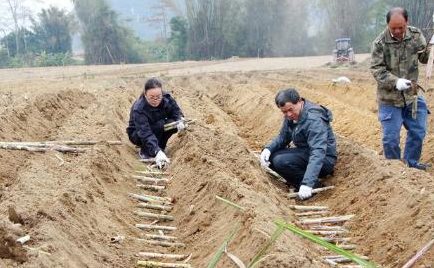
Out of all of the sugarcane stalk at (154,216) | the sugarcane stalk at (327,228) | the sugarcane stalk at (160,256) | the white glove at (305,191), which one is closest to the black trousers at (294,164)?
the white glove at (305,191)

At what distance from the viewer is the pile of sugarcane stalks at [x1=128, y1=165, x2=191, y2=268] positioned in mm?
4492

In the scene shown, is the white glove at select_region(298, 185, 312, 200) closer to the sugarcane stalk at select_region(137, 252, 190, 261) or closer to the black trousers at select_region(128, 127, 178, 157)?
the sugarcane stalk at select_region(137, 252, 190, 261)

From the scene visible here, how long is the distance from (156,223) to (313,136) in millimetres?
1943

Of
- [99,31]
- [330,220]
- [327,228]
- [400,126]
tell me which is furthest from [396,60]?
[99,31]

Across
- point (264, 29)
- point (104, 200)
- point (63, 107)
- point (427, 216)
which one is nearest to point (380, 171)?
point (427, 216)

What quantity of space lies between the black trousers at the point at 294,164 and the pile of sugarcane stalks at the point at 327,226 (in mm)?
759

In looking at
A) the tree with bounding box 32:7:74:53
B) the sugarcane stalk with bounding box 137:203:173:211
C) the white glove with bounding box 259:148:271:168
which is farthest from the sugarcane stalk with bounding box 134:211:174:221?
the tree with bounding box 32:7:74:53

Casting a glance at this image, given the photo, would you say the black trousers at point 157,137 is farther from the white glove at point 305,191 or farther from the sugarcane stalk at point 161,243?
the sugarcane stalk at point 161,243

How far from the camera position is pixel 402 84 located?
19.8 feet

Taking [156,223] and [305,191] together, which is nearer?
[156,223]

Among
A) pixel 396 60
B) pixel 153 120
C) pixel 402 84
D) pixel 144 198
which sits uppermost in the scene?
pixel 396 60

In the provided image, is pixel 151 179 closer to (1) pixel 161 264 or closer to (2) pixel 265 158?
(2) pixel 265 158

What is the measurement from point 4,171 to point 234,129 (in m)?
5.31

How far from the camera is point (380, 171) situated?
5617 millimetres
